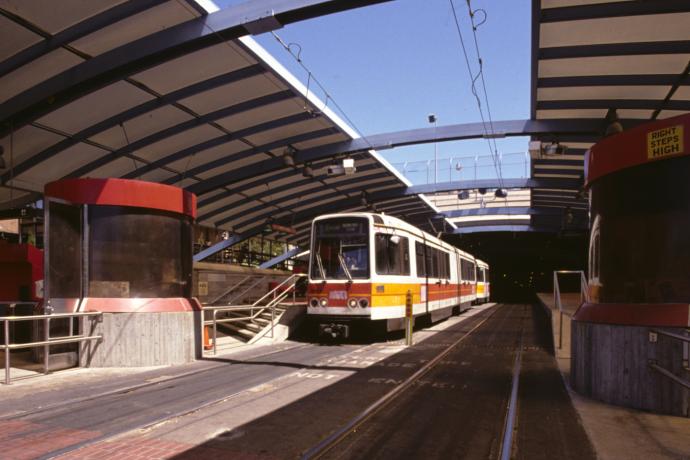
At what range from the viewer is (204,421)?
19.0 ft

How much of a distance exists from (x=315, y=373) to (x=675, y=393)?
5.21 meters

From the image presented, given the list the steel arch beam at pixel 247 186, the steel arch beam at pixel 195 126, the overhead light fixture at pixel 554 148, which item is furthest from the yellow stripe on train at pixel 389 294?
the steel arch beam at pixel 247 186

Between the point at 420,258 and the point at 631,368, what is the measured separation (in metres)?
9.32

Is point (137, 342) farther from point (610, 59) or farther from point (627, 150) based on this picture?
point (610, 59)

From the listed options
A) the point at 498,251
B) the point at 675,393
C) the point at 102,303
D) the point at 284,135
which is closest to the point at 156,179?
the point at 284,135

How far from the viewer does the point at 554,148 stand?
630 inches

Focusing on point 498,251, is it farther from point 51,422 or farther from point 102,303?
point 51,422

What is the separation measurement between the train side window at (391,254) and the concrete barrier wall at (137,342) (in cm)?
497

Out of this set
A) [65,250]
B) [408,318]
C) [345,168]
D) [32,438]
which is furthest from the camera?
[345,168]

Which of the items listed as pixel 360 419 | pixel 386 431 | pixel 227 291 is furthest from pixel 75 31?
pixel 227 291

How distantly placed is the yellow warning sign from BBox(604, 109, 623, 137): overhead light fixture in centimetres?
802

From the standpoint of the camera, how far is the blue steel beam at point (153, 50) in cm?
982

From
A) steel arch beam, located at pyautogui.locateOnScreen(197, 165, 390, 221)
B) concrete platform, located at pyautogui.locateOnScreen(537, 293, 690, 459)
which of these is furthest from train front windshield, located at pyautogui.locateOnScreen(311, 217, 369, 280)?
steel arch beam, located at pyautogui.locateOnScreen(197, 165, 390, 221)

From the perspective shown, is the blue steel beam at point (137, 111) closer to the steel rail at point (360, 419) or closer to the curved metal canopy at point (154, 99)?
the curved metal canopy at point (154, 99)
